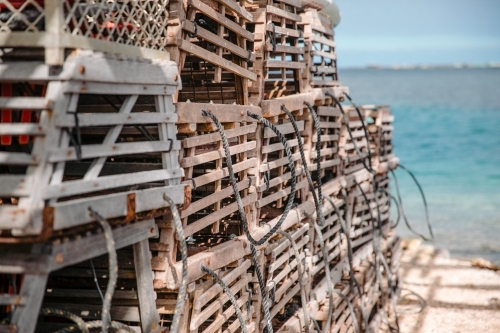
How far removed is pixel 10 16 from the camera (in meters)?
2.81

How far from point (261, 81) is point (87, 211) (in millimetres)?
2346

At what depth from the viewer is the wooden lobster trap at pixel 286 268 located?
507cm

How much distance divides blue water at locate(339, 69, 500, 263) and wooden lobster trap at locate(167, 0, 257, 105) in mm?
11502

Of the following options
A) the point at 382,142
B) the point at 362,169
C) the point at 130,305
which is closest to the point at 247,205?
the point at 130,305

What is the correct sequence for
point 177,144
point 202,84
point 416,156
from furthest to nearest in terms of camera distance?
point 416,156
point 202,84
point 177,144

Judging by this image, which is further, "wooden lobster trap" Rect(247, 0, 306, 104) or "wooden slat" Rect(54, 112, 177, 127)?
"wooden lobster trap" Rect(247, 0, 306, 104)

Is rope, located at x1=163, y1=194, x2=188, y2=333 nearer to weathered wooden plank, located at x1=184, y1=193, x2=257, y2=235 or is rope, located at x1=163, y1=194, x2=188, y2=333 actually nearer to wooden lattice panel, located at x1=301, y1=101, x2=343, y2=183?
weathered wooden plank, located at x1=184, y1=193, x2=257, y2=235

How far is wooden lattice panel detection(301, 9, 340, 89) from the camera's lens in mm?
5864

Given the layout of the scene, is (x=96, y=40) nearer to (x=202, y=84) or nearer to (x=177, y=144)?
(x=177, y=144)

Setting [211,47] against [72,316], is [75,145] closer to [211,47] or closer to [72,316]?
[72,316]

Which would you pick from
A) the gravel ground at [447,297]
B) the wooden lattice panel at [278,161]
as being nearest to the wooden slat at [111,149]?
the wooden lattice panel at [278,161]

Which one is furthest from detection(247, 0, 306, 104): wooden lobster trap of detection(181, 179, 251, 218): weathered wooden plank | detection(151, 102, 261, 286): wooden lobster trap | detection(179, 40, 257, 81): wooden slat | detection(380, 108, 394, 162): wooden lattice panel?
detection(380, 108, 394, 162): wooden lattice panel

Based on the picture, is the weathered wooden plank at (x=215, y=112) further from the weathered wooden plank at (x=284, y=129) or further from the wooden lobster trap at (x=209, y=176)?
the weathered wooden plank at (x=284, y=129)

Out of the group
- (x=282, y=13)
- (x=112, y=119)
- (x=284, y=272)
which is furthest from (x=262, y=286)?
(x=282, y=13)
